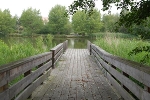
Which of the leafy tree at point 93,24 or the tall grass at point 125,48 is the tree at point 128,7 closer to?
the tall grass at point 125,48

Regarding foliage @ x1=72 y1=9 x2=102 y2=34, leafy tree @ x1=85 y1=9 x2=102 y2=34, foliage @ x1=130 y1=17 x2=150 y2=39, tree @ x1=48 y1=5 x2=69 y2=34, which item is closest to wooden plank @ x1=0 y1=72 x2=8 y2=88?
foliage @ x1=130 y1=17 x2=150 y2=39

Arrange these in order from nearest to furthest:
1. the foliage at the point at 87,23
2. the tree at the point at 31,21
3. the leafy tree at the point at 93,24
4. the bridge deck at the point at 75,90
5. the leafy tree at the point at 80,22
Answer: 1. the bridge deck at the point at 75,90
2. the leafy tree at the point at 93,24
3. the foliage at the point at 87,23
4. the leafy tree at the point at 80,22
5. the tree at the point at 31,21

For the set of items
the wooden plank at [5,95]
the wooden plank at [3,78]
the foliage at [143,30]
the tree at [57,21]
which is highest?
the tree at [57,21]

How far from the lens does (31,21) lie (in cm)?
6319

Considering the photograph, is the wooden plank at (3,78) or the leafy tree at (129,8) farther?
the leafy tree at (129,8)

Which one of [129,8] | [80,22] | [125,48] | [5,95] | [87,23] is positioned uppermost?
[80,22]

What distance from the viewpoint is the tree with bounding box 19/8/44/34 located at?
61281mm

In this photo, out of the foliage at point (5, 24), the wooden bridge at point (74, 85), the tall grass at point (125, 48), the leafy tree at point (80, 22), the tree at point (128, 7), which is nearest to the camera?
the wooden bridge at point (74, 85)

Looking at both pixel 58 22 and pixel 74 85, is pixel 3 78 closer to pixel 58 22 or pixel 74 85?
pixel 74 85

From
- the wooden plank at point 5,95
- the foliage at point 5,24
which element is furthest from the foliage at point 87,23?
the wooden plank at point 5,95

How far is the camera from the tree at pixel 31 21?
61.3 meters

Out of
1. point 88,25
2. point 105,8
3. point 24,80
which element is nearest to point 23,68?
point 24,80

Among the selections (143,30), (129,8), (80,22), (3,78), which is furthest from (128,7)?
(80,22)

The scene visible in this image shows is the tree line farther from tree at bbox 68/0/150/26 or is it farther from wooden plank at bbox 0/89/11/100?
wooden plank at bbox 0/89/11/100
